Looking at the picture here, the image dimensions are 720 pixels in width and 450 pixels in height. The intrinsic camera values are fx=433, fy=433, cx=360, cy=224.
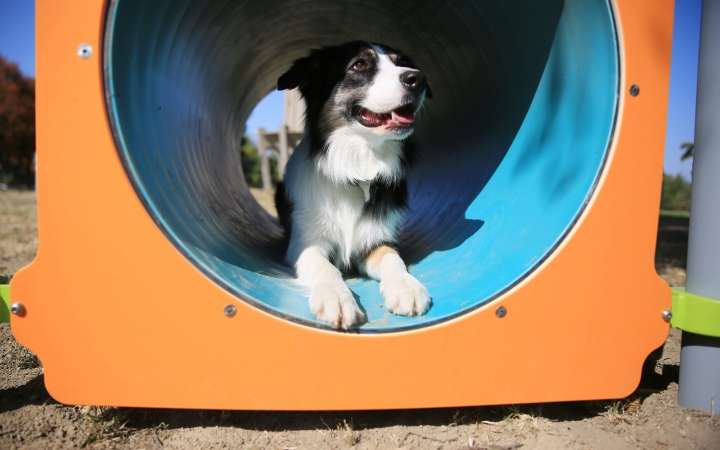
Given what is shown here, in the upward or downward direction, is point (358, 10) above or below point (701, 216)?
above

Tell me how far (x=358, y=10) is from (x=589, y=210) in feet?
8.80

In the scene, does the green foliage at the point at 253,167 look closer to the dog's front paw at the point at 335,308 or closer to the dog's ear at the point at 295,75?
the dog's ear at the point at 295,75

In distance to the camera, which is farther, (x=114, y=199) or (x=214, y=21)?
(x=214, y=21)

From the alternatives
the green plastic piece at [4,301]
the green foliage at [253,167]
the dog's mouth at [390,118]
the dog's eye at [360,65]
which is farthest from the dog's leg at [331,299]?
the green foliage at [253,167]

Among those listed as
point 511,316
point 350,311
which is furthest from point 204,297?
point 511,316

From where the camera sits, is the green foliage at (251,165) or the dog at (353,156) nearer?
the dog at (353,156)

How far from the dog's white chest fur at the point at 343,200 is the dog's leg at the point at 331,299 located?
49 cm

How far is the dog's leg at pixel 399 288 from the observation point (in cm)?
191

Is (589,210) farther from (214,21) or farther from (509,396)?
(214,21)

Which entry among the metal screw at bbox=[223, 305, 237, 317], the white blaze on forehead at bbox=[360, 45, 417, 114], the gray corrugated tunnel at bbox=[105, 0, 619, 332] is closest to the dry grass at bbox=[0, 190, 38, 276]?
Result: the gray corrugated tunnel at bbox=[105, 0, 619, 332]

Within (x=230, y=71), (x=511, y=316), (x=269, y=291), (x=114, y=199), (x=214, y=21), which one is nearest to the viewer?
(x=114, y=199)

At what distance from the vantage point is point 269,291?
6.42ft

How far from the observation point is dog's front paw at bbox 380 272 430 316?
1.90 m

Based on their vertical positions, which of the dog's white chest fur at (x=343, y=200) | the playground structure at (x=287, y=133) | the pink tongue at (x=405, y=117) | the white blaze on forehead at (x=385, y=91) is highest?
the playground structure at (x=287, y=133)
